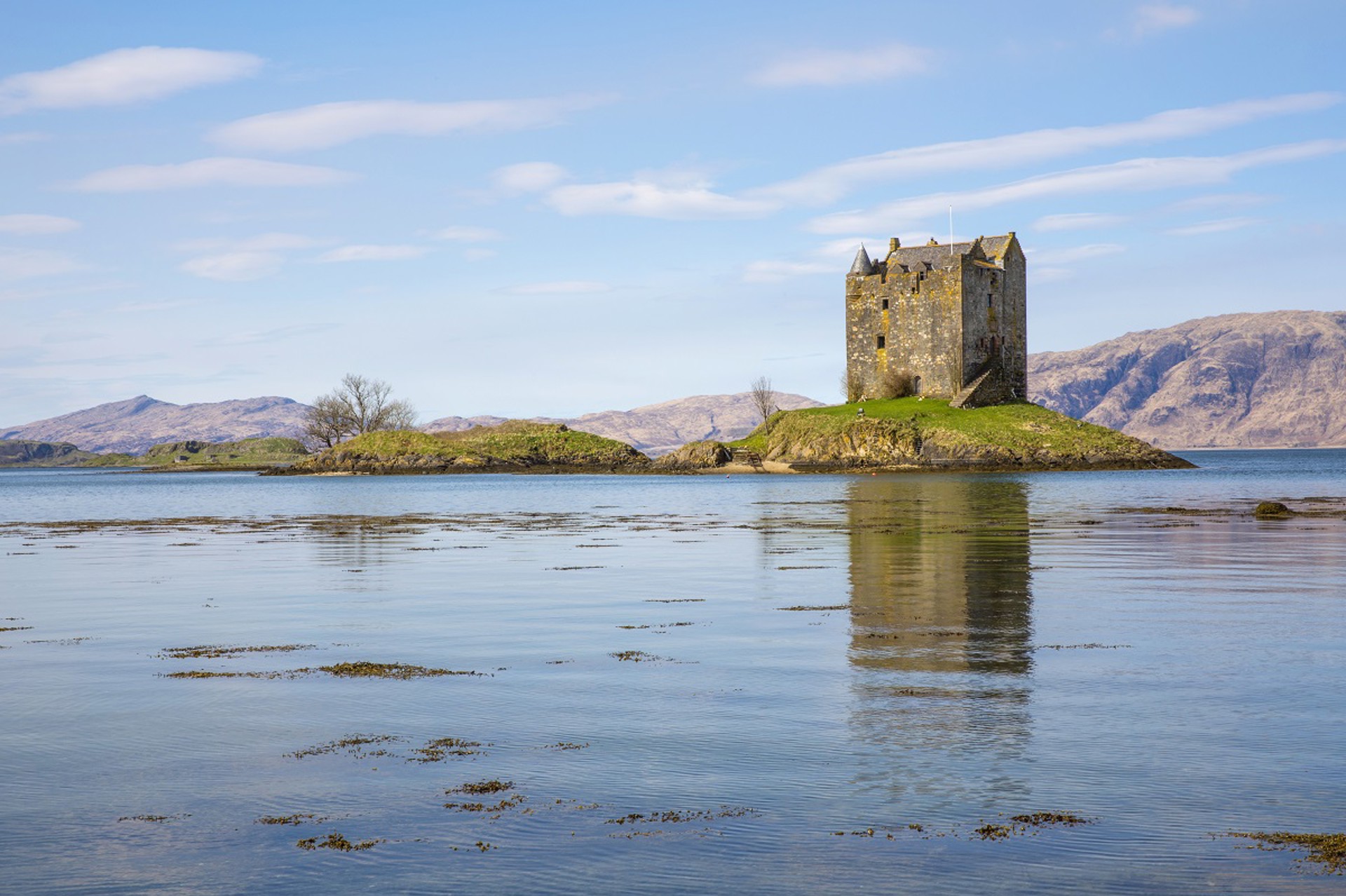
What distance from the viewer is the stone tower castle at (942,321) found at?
424ft

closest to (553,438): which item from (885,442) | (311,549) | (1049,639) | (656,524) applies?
(885,442)

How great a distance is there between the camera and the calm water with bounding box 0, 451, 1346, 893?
7961 mm

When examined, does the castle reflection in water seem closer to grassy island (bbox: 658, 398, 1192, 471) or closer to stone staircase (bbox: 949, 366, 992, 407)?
grassy island (bbox: 658, 398, 1192, 471)

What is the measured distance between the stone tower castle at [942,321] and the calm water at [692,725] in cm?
10112

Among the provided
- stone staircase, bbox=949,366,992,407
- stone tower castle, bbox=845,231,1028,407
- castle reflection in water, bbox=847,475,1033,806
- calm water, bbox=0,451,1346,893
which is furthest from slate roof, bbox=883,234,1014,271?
calm water, bbox=0,451,1346,893

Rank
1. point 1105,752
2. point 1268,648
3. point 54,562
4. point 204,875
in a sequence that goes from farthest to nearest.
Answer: point 54,562, point 1268,648, point 1105,752, point 204,875

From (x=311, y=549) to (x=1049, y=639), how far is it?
84.2 feet

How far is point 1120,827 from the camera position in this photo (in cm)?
842

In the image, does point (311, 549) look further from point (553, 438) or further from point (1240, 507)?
point (553, 438)

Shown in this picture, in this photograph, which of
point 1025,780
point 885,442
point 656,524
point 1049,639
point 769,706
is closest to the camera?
point 1025,780

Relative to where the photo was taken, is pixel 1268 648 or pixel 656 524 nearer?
pixel 1268 648

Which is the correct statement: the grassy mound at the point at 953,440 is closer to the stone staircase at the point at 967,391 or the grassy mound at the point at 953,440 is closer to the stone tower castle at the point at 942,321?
the stone staircase at the point at 967,391

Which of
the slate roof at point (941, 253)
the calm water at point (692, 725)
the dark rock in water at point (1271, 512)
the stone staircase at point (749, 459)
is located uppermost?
the slate roof at point (941, 253)

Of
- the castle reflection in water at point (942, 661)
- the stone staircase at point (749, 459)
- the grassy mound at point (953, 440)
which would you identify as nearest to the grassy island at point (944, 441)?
the grassy mound at point (953, 440)
